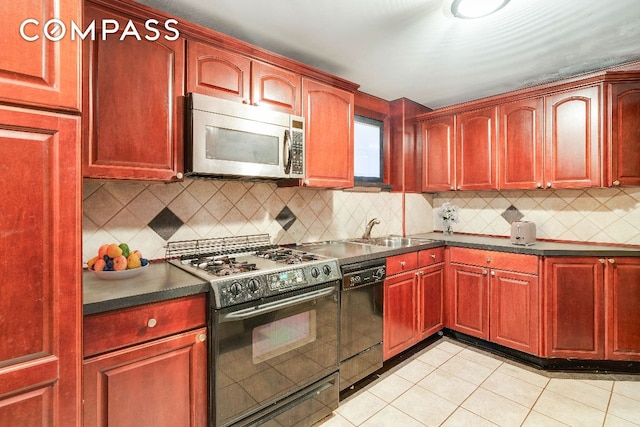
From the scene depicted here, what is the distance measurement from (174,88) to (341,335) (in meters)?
1.78

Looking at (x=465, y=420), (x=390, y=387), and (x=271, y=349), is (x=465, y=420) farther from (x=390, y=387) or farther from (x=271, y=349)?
(x=271, y=349)

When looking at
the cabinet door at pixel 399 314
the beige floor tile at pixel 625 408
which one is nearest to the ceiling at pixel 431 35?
the cabinet door at pixel 399 314

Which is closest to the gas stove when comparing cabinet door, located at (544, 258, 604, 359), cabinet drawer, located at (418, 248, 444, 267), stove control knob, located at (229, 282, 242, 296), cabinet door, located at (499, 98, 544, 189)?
stove control knob, located at (229, 282, 242, 296)

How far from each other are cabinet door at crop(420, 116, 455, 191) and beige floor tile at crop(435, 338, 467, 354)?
1.52 meters

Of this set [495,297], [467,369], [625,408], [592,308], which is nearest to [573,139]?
[592,308]

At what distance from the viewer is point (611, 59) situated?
248 cm

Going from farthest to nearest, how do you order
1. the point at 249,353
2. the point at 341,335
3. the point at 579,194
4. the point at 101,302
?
1. the point at 579,194
2. the point at 341,335
3. the point at 249,353
4. the point at 101,302

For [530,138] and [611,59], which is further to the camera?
[530,138]

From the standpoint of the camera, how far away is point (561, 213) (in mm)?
2990

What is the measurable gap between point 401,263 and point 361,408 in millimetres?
1059

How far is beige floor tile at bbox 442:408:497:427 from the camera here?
1.89 meters

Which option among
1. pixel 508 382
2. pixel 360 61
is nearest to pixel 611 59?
pixel 360 61

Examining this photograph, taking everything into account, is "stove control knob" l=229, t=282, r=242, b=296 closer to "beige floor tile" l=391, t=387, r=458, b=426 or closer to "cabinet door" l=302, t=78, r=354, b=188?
"cabinet door" l=302, t=78, r=354, b=188

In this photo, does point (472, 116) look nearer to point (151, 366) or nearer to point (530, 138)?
point (530, 138)
